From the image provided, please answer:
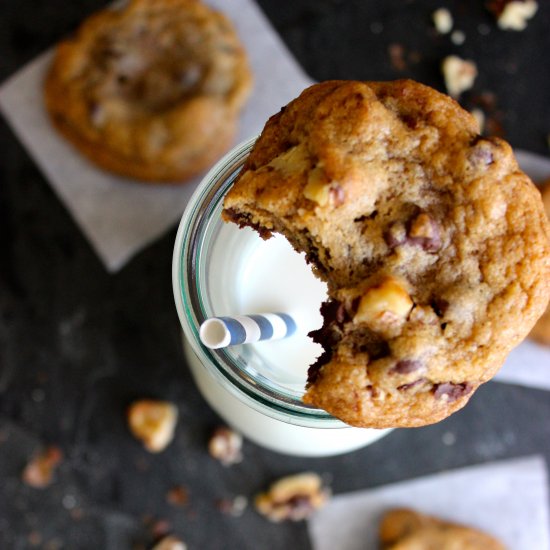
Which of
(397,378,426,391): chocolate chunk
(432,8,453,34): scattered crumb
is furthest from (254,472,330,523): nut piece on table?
(432,8,453,34): scattered crumb

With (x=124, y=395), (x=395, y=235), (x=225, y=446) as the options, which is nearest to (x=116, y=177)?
(x=124, y=395)

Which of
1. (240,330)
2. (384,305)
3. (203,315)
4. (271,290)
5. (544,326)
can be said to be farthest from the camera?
(544,326)

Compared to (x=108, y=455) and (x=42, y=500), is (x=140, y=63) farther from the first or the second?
→ (x=42, y=500)

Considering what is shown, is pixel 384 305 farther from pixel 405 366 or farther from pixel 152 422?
pixel 152 422

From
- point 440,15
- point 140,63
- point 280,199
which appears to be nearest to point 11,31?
point 140,63

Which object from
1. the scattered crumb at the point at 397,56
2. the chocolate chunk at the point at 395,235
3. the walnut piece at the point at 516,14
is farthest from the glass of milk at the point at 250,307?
the walnut piece at the point at 516,14

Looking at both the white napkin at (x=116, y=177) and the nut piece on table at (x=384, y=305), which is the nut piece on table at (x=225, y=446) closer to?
the white napkin at (x=116, y=177)
